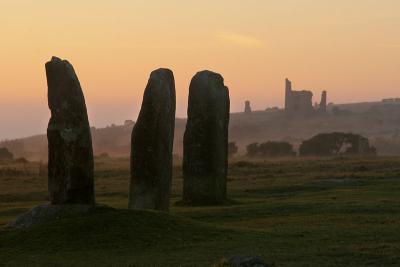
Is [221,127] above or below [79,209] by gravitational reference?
above

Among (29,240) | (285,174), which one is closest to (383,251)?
(29,240)

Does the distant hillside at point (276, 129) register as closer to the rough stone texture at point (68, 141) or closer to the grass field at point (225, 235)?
the grass field at point (225, 235)

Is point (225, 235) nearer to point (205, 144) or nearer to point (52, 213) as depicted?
point (52, 213)

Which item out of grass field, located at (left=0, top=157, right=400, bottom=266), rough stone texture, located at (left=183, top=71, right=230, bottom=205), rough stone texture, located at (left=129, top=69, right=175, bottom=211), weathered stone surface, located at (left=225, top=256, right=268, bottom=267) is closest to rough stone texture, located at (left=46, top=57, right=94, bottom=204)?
grass field, located at (left=0, top=157, right=400, bottom=266)

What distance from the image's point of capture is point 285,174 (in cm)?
5553

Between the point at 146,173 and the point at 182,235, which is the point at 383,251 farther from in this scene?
the point at 146,173

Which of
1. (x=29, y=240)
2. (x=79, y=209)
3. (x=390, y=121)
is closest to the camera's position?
(x=29, y=240)

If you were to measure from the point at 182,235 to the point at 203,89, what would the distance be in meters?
14.6

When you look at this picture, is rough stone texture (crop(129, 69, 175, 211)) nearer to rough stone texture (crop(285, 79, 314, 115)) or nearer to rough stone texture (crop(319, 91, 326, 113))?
rough stone texture (crop(285, 79, 314, 115))

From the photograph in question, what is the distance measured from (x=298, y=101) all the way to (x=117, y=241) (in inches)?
5886

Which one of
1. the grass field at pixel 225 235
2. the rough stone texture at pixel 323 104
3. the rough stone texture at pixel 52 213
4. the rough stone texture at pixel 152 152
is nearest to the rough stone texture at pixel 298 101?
the rough stone texture at pixel 323 104

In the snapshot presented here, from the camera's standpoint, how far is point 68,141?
2728cm

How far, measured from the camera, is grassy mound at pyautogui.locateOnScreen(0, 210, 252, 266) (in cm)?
2062

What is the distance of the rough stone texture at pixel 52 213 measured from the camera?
1000 inches
